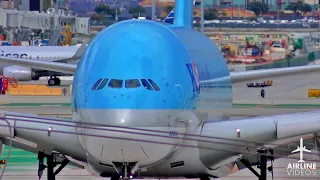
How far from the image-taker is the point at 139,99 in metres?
14.9

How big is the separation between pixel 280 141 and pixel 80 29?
5601 inches

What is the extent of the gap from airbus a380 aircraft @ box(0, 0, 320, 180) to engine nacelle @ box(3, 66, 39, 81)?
62.1 metres

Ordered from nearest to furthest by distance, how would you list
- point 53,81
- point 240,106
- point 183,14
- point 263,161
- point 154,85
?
1. point 154,85
2. point 263,161
3. point 183,14
4. point 240,106
5. point 53,81

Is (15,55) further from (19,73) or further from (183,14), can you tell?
(183,14)

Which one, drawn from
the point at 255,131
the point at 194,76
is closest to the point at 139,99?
the point at 194,76

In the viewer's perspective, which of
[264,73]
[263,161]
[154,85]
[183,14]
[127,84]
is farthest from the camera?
[264,73]

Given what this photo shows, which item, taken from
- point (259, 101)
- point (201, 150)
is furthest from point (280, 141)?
point (259, 101)

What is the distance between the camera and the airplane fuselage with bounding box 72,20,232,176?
48.2ft

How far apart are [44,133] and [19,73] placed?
211 feet

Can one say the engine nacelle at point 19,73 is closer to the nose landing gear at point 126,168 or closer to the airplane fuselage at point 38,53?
the airplane fuselage at point 38,53

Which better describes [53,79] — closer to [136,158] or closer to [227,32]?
[136,158]

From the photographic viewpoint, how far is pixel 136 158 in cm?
1495

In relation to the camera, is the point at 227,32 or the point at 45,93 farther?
the point at 227,32

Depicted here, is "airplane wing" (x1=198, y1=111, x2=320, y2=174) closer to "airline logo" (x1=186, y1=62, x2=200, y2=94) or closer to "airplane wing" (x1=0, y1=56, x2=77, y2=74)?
"airline logo" (x1=186, y1=62, x2=200, y2=94)
